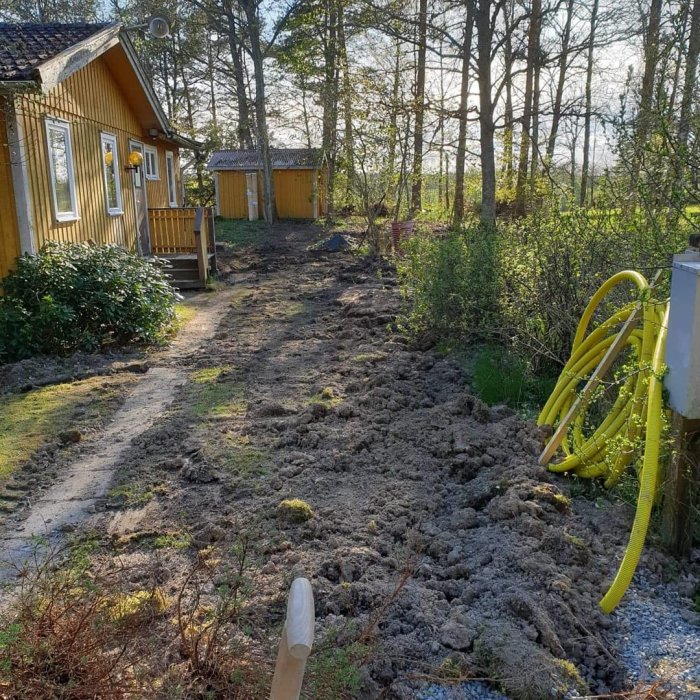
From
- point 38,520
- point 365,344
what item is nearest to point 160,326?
point 365,344

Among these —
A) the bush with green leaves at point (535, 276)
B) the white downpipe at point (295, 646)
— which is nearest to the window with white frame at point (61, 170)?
the bush with green leaves at point (535, 276)

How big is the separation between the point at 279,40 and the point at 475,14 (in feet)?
52.9

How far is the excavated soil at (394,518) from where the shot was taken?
252cm

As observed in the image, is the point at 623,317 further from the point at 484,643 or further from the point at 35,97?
the point at 35,97

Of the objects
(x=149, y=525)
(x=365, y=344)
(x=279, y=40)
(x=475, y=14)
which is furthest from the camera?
(x=279, y=40)

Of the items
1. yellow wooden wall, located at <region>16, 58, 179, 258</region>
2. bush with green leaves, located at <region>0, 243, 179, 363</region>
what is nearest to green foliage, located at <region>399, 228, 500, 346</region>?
bush with green leaves, located at <region>0, 243, 179, 363</region>

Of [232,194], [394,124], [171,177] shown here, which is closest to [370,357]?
[394,124]

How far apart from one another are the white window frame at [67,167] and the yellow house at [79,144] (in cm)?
2

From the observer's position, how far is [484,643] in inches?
98.3

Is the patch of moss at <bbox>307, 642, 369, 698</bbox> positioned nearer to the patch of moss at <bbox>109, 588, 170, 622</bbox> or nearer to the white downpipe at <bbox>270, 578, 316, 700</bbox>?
the patch of moss at <bbox>109, 588, 170, 622</bbox>

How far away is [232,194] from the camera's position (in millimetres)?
30141

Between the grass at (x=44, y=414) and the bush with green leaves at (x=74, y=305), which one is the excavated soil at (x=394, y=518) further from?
the bush with green leaves at (x=74, y=305)

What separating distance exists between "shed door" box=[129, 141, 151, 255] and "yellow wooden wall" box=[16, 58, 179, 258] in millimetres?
242

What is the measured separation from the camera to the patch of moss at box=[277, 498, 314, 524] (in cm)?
366
